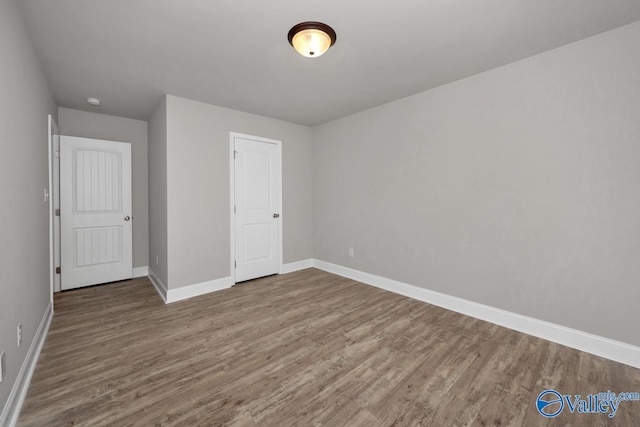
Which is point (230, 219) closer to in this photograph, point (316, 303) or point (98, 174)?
point (316, 303)

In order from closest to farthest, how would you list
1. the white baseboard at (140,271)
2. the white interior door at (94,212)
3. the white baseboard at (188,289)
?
the white baseboard at (188,289) → the white interior door at (94,212) → the white baseboard at (140,271)

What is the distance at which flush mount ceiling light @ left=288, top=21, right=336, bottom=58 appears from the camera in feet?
6.42

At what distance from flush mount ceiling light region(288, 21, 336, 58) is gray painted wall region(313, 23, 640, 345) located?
1726 millimetres

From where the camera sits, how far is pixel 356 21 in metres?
1.96

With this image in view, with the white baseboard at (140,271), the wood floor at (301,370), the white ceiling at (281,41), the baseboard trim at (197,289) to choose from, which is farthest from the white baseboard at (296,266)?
the white ceiling at (281,41)

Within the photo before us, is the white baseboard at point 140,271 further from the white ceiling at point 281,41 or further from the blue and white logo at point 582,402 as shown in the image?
the blue and white logo at point 582,402

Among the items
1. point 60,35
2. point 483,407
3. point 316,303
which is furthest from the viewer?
point 316,303

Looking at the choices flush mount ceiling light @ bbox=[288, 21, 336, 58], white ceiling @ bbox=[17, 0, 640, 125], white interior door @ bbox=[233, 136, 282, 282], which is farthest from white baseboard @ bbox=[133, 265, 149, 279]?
flush mount ceiling light @ bbox=[288, 21, 336, 58]

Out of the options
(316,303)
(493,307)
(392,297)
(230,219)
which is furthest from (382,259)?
(230,219)

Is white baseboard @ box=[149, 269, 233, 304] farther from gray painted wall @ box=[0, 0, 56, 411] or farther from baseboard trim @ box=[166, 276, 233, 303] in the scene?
gray painted wall @ box=[0, 0, 56, 411]

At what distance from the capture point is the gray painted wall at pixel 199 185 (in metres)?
3.37

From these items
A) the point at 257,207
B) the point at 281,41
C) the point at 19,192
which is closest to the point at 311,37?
the point at 281,41

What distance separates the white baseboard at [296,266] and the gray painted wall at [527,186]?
1.48 m

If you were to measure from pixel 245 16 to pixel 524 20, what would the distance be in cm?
205
